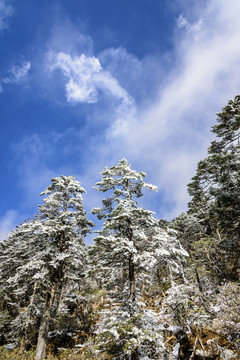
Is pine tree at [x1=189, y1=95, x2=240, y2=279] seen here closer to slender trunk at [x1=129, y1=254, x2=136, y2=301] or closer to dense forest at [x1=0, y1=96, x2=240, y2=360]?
dense forest at [x1=0, y1=96, x2=240, y2=360]

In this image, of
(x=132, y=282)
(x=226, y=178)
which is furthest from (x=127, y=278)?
(x=226, y=178)

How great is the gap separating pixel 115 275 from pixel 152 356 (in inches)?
148

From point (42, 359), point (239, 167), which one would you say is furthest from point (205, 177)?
point (42, 359)

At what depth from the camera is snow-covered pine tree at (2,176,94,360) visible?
1341 centimetres

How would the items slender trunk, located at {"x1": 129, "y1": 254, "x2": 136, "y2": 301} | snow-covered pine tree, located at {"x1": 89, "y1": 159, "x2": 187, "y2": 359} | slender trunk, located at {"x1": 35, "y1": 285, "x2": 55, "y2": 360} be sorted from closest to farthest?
snow-covered pine tree, located at {"x1": 89, "y1": 159, "x2": 187, "y2": 359} < slender trunk, located at {"x1": 129, "y1": 254, "x2": 136, "y2": 301} < slender trunk, located at {"x1": 35, "y1": 285, "x2": 55, "y2": 360}

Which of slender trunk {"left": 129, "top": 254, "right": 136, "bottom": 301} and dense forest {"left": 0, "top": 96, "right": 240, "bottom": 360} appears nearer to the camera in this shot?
dense forest {"left": 0, "top": 96, "right": 240, "bottom": 360}

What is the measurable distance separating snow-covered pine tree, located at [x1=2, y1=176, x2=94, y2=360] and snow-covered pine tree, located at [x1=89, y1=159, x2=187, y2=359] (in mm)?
4276

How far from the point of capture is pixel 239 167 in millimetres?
13750

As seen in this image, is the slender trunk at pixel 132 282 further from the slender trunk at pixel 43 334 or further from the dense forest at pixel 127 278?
the slender trunk at pixel 43 334

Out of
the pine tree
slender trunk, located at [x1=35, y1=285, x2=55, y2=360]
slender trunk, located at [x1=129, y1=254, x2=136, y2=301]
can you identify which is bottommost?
slender trunk, located at [x1=35, y1=285, x2=55, y2=360]

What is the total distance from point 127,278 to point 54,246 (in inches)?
261

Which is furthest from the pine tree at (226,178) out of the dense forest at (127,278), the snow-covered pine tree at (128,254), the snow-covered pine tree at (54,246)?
the snow-covered pine tree at (54,246)

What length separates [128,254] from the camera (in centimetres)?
1006

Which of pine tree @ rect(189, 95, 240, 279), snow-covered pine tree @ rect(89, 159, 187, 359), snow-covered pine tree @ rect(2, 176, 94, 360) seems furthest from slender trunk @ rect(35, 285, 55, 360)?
pine tree @ rect(189, 95, 240, 279)
